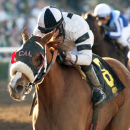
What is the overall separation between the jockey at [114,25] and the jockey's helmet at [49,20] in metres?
3.42

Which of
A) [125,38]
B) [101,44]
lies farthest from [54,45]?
[125,38]

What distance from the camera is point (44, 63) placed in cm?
272

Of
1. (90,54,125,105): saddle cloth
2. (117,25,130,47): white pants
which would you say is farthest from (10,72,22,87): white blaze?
(117,25,130,47): white pants

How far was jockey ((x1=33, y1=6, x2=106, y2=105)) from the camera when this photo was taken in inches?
119

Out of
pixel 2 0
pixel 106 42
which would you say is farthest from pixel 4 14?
pixel 106 42

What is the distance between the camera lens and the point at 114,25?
6.54m

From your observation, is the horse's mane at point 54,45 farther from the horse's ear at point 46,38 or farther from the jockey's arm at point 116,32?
the jockey's arm at point 116,32

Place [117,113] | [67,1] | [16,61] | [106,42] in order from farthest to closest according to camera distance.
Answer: [67,1]
[106,42]
[117,113]
[16,61]

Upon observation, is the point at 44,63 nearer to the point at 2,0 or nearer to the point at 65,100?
the point at 65,100

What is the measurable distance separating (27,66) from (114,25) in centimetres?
436

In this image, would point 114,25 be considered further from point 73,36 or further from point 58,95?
point 58,95

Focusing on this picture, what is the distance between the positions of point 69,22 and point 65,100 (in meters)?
0.92

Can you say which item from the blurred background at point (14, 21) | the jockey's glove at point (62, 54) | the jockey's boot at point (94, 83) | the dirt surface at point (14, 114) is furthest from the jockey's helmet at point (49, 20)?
the blurred background at point (14, 21)

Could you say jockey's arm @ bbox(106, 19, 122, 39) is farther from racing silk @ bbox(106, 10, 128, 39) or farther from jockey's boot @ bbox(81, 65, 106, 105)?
jockey's boot @ bbox(81, 65, 106, 105)
